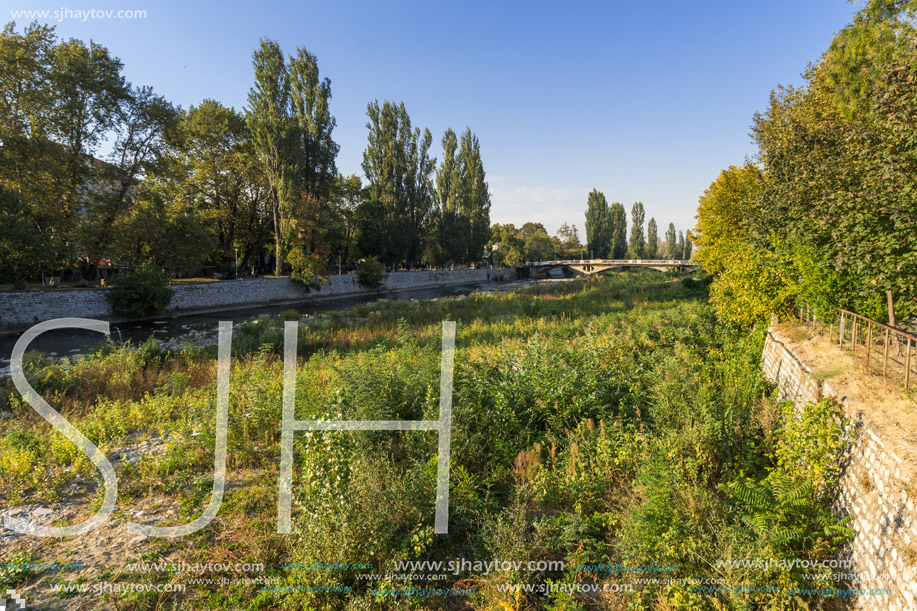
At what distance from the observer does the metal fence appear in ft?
16.0

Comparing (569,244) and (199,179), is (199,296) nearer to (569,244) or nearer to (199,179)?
(199,179)

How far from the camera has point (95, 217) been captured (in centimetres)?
2245

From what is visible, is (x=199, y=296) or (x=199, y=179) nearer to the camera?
(x=199, y=296)

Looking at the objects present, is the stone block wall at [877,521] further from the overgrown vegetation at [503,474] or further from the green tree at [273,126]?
the green tree at [273,126]

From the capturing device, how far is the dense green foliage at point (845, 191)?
19.5 ft

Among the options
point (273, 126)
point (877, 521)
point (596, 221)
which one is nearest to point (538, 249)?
point (596, 221)

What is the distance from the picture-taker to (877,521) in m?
3.36

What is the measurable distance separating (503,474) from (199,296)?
2850 cm

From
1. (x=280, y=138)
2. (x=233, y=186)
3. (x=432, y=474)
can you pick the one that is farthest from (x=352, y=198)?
(x=432, y=474)

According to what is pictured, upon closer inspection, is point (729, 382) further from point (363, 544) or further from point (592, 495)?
point (363, 544)

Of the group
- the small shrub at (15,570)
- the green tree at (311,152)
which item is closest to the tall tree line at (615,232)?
the green tree at (311,152)

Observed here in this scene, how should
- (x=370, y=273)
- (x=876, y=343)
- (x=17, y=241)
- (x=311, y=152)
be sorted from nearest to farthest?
(x=876, y=343), (x=17, y=241), (x=311, y=152), (x=370, y=273)

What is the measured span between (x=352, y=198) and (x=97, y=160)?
93.0ft

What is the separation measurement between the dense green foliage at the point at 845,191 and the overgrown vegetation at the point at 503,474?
2.51 metres
